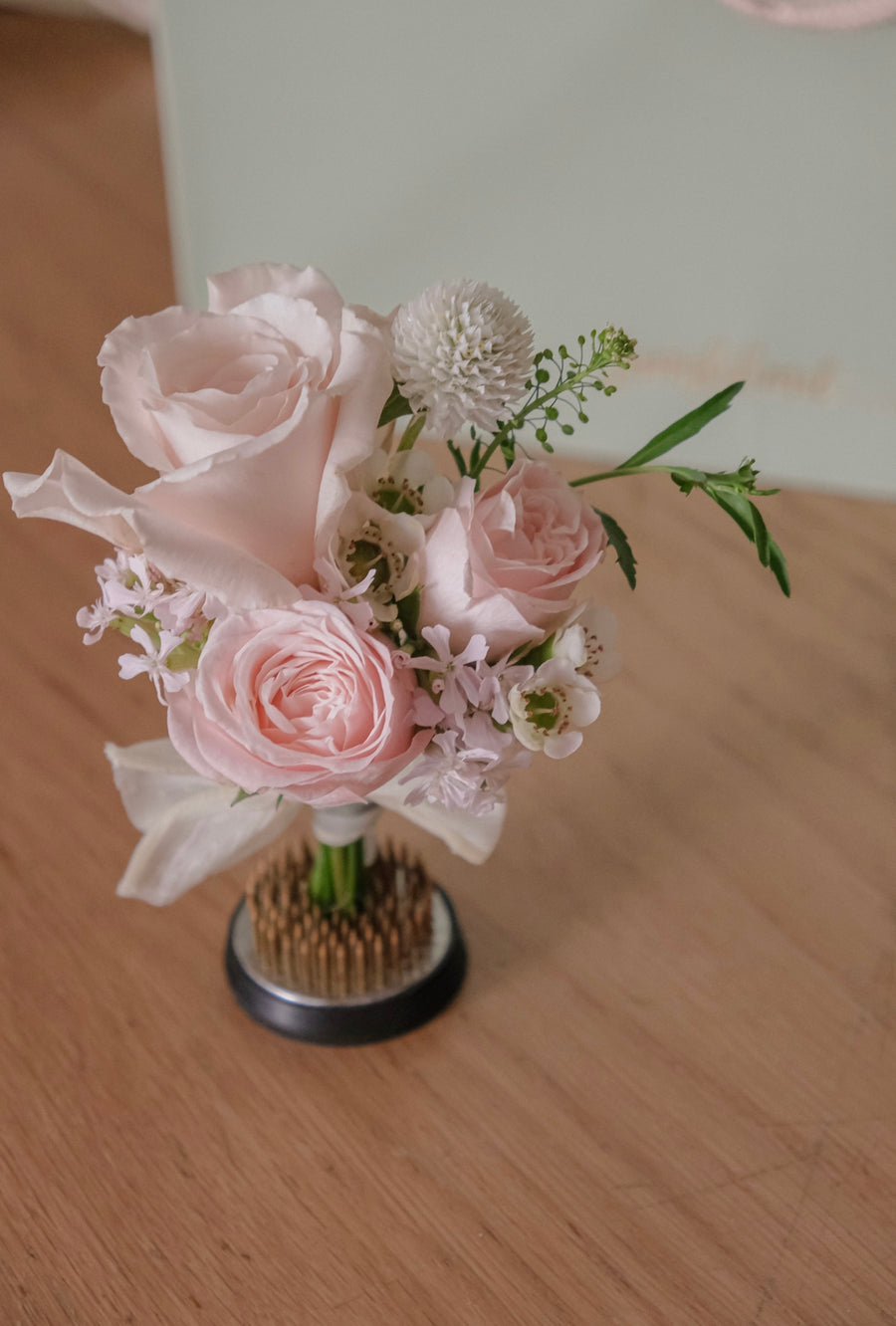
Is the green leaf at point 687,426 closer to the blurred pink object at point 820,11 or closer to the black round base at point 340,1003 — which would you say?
the black round base at point 340,1003

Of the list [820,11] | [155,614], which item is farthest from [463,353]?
[820,11]

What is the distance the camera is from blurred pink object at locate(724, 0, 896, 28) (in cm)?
87

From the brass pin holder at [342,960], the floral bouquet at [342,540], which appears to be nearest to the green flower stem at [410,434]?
the floral bouquet at [342,540]

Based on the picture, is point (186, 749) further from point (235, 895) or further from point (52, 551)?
point (52, 551)

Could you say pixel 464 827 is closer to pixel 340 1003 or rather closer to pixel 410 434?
pixel 340 1003

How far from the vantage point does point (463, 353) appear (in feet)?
1.46

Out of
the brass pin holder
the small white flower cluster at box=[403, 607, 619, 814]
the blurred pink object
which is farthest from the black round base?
the blurred pink object

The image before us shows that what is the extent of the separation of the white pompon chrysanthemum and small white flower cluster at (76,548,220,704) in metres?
0.11

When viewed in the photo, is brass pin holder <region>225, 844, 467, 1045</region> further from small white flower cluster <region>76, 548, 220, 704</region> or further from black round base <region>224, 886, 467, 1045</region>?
small white flower cluster <region>76, 548, 220, 704</region>

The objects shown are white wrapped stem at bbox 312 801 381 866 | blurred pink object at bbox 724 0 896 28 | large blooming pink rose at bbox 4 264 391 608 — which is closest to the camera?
large blooming pink rose at bbox 4 264 391 608

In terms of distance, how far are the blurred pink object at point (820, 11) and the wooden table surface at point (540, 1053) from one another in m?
0.39

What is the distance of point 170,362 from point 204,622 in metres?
0.09

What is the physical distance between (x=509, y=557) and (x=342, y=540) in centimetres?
6

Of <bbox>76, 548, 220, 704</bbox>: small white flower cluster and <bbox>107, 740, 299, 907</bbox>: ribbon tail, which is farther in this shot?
<bbox>107, 740, 299, 907</bbox>: ribbon tail
